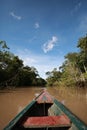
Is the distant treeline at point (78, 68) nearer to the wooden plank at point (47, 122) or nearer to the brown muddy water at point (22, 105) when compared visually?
the brown muddy water at point (22, 105)

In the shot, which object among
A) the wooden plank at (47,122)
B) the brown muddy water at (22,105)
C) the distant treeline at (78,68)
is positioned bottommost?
the brown muddy water at (22,105)

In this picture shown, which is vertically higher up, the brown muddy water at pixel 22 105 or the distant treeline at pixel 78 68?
the distant treeline at pixel 78 68

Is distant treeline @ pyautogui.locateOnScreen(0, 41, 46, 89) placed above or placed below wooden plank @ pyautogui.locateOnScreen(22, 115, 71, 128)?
above

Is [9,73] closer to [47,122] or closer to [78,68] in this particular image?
[78,68]

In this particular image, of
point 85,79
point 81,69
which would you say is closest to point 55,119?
point 85,79

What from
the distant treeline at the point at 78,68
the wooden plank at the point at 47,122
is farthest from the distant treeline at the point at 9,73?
the wooden plank at the point at 47,122

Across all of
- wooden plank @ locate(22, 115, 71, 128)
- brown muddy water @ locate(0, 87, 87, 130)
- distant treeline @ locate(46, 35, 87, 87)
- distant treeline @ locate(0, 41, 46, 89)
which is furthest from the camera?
distant treeline @ locate(0, 41, 46, 89)

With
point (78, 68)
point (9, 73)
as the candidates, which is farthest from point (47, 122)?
point (9, 73)

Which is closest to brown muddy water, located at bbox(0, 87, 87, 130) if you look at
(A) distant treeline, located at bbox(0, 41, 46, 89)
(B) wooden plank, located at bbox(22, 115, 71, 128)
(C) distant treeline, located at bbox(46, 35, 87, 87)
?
(B) wooden plank, located at bbox(22, 115, 71, 128)

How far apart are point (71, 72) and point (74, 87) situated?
4265 mm

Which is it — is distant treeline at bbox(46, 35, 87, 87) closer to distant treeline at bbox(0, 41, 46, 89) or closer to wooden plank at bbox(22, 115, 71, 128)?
distant treeline at bbox(0, 41, 46, 89)

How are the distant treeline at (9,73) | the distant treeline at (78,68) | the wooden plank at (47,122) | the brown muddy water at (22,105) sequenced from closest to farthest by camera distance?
the wooden plank at (47,122), the brown muddy water at (22,105), the distant treeline at (78,68), the distant treeline at (9,73)

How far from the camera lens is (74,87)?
23.8 metres

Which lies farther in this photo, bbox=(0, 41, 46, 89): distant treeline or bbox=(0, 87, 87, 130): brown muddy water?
bbox=(0, 41, 46, 89): distant treeline
